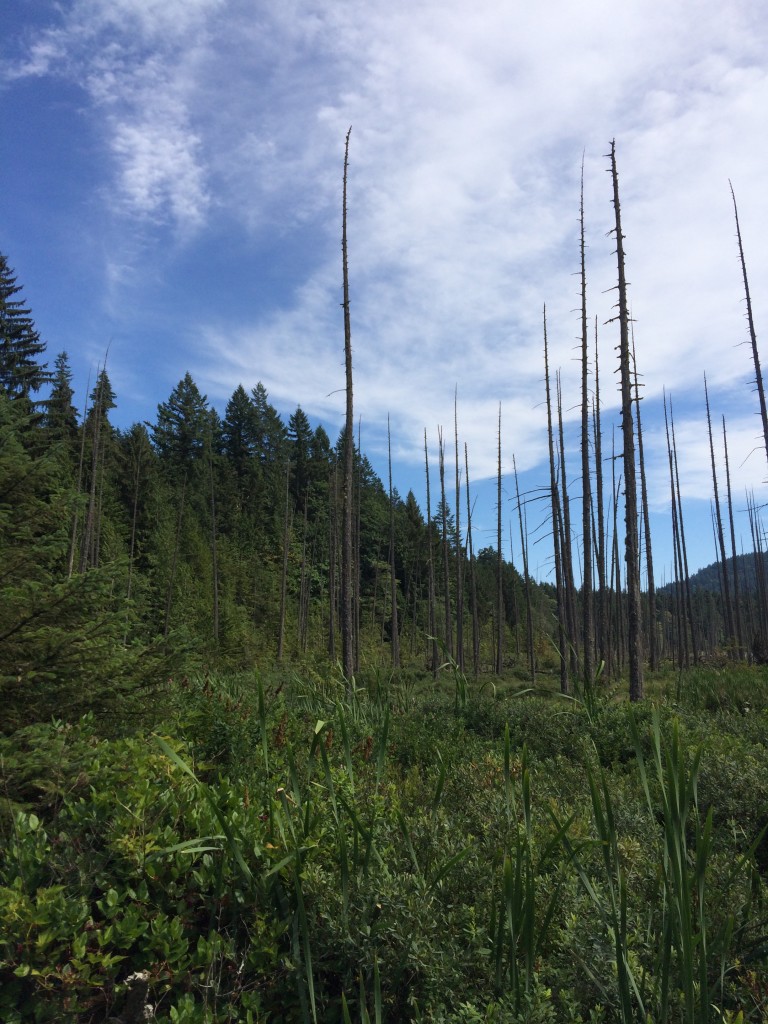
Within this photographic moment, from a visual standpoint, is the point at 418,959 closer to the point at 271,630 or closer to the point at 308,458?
the point at 271,630

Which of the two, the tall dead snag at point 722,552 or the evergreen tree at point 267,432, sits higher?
the evergreen tree at point 267,432


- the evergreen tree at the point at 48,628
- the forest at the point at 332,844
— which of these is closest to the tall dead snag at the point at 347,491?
the forest at the point at 332,844

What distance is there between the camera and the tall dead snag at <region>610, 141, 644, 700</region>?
12531 mm

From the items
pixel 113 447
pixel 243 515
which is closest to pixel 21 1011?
pixel 113 447

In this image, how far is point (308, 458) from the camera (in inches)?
1925

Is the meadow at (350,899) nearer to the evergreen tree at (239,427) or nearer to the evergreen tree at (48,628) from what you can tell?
the evergreen tree at (48,628)

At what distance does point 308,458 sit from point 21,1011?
157 feet

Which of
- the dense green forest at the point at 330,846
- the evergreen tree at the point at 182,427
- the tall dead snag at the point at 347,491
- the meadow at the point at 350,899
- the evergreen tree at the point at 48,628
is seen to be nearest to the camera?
the meadow at the point at 350,899

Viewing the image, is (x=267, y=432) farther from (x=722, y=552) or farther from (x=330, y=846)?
(x=330, y=846)

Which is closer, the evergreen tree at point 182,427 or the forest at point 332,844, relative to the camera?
the forest at point 332,844

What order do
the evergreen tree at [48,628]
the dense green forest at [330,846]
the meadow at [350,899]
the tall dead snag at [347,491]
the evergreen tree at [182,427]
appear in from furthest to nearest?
the evergreen tree at [182,427], the tall dead snag at [347,491], the evergreen tree at [48,628], the dense green forest at [330,846], the meadow at [350,899]

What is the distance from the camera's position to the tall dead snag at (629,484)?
41.1ft

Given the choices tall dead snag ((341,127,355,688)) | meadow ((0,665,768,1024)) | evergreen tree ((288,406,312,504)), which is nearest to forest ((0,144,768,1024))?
meadow ((0,665,768,1024))

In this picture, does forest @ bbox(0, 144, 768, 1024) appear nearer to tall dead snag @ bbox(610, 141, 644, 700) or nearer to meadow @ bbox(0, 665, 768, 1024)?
meadow @ bbox(0, 665, 768, 1024)
